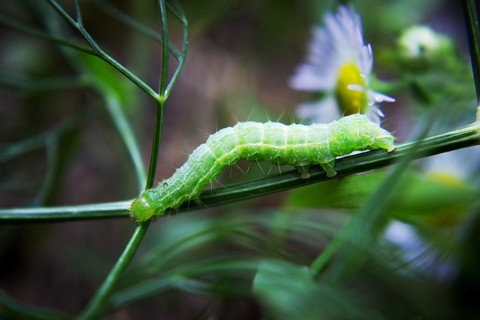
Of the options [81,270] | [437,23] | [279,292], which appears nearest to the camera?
[279,292]

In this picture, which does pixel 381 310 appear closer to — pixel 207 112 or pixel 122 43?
pixel 207 112

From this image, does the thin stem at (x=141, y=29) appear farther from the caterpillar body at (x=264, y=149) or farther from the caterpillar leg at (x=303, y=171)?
the caterpillar leg at (x=303, y=171)

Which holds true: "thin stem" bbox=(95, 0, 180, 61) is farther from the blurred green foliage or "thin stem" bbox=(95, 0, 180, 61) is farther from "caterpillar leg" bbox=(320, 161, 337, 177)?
"caterpillar leg" bbox=(320, 161, 337, 177)

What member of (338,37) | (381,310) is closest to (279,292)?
(381,310)

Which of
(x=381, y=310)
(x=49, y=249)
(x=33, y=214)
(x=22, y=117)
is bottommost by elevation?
(x=381, y=310)

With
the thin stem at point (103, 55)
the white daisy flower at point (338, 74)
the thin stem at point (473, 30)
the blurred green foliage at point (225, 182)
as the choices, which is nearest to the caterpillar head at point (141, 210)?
the blurred green foliage at point (225, 182)

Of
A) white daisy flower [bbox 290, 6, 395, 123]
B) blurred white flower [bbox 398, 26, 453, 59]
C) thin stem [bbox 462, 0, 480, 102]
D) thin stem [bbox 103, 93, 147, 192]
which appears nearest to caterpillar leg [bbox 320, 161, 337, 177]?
white daisy flower [bbox 290, 6, 395, 123]

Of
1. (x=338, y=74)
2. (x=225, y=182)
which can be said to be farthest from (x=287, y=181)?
(x=225, y=182)
